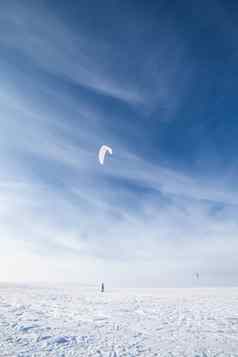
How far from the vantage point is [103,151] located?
34375 millimetres

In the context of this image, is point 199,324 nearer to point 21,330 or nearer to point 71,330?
point 71,330

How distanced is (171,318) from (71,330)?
5539 millimetres

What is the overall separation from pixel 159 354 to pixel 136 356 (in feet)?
2.42

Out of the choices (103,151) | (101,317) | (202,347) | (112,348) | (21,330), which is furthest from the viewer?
(103,151)

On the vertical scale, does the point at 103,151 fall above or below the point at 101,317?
above

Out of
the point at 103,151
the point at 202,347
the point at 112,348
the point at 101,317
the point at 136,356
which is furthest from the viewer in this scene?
the point at 103,151

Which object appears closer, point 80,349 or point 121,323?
point 80,349

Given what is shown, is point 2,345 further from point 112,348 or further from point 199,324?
point 199,324

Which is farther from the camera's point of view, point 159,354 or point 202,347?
point 202,347

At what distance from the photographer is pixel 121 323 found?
11055 millimetres

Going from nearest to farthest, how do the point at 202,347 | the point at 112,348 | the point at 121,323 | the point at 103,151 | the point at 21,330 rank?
the point at 112,348 → the point at 202,347 → the point at 21,330 → the point at 121,323 → the point at 103,151

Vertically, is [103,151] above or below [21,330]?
above

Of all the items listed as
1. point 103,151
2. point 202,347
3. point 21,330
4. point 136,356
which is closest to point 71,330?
point 21,330

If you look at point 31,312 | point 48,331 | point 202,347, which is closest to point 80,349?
point 48,331
